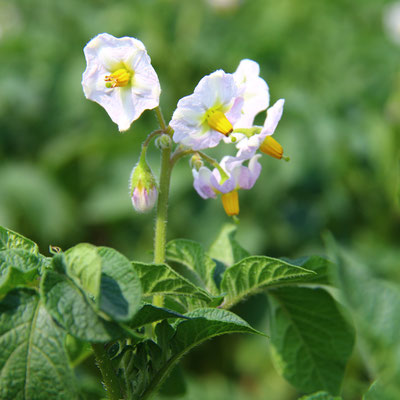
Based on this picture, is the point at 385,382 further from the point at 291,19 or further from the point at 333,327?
the point at 291,19

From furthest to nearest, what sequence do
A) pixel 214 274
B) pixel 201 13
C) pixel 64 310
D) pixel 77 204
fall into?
pixel 201 13
pixel 77 204
pixel 214 274
pixel 64 310

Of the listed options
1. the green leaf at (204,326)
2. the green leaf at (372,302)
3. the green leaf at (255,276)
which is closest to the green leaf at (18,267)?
the green leaf at (204,326)

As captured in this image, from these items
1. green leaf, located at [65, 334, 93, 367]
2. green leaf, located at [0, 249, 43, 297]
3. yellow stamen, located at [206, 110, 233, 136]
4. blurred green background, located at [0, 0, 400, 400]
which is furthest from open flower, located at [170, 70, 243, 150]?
blurred green background, located at [0, 0, 400, 400]

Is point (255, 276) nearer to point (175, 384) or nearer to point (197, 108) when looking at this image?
point (197, 108)

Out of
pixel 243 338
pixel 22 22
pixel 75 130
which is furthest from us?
pixel 22 22

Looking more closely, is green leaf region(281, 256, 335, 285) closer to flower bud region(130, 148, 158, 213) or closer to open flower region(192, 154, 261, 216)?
open flower region(192, 154, 261, 216)

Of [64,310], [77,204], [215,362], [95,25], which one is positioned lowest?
[215,362]

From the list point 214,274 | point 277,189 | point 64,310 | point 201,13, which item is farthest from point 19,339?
point 201,13

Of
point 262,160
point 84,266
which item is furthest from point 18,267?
point 262,160
